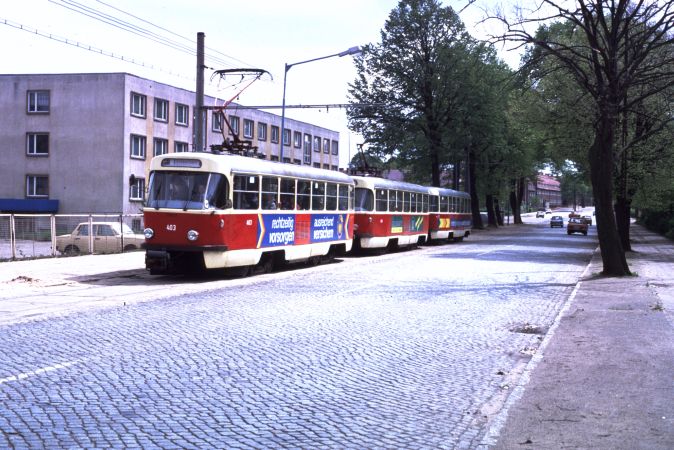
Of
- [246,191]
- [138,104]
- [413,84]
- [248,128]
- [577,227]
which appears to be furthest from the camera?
[248,128]

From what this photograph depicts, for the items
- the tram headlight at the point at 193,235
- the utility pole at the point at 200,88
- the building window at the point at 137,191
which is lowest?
the tram headlight at the point at 193,235

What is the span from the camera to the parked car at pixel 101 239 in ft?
78.6

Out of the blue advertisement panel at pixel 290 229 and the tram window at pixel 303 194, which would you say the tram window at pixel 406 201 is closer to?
the blue advertisement panel at pixel 290 229

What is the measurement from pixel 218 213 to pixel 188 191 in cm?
88

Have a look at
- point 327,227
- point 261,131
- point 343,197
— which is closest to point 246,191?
point 327,227

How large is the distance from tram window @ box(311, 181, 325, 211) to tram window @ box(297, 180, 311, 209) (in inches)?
11.7

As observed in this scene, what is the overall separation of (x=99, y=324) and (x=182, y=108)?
159 ft

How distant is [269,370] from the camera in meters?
7.17

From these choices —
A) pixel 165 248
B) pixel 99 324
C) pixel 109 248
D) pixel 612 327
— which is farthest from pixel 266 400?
pixel 109 248

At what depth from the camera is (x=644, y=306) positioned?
493 inches

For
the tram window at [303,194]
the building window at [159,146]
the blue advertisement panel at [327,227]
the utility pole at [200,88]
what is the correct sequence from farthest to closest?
the building window at [159,146], the utility pole at [200,88], the blue advertisement panel at [327,227], the tram window at [303,194]

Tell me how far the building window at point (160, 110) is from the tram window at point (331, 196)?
3311cm

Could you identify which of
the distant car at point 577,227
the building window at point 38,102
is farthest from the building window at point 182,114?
the distant car at point 577,227

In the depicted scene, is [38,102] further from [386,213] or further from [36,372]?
[36,372]
